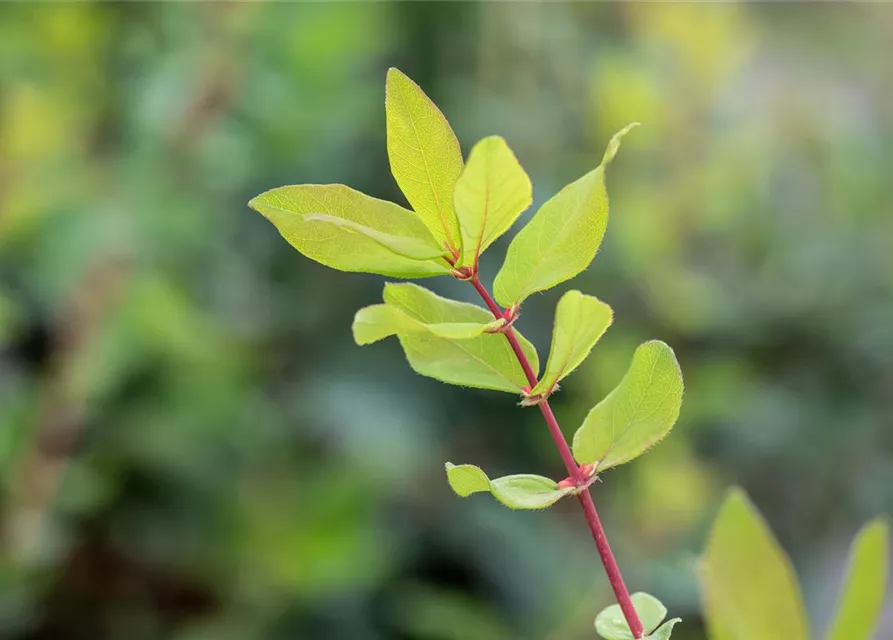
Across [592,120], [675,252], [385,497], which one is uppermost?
[592,120]

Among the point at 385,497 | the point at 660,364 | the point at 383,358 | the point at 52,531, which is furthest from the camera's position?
the point at 383,358

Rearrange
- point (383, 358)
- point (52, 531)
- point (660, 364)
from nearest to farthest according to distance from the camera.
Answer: point (660, 364)
point (52, 531)
point (383, 358)

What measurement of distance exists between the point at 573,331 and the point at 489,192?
3 centimetres

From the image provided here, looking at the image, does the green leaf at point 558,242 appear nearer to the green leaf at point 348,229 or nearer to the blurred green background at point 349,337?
the green leaf at point 348,229

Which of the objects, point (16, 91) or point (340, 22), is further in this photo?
point (340, 22)

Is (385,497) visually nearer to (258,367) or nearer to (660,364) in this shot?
(258,367)

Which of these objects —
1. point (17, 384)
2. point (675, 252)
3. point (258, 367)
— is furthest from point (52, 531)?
point (675, 252)

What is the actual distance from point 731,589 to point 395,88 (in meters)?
0.11

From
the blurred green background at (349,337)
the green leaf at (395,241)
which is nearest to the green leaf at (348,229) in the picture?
the green leaf at (395,241)

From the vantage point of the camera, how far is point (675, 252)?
810 mm

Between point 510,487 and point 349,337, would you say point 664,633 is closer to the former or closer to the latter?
point 510,487

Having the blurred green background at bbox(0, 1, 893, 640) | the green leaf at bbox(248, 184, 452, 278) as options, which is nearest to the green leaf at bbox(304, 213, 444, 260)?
the green leaf at bbox(248, 184, 452, 278)

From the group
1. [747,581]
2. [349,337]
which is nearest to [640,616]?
[747,581]

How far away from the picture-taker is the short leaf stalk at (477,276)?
0.13 metres
